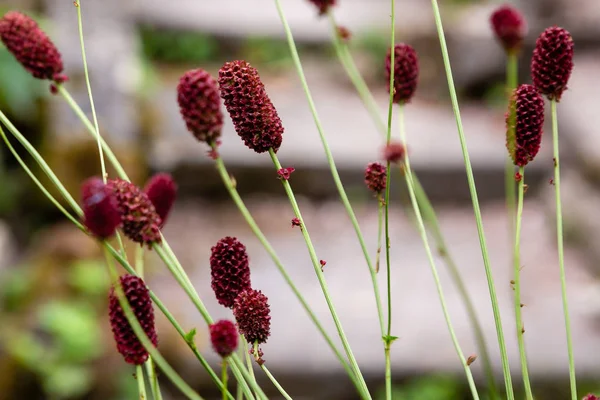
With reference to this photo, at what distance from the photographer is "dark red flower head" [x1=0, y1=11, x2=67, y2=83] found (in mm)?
548

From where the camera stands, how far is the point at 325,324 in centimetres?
264

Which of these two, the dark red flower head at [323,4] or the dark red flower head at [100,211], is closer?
the dark red flower head at [100,211]

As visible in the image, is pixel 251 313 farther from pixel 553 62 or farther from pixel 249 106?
pixel 553 62

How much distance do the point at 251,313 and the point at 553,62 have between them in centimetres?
36

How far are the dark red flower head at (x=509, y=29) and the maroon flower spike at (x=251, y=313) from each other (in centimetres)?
36

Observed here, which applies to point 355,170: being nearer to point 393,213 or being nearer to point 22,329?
point 393,213

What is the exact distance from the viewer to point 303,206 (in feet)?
12.1

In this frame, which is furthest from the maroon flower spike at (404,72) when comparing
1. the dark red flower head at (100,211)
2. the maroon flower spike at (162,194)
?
the dark red flower head at (100,211)

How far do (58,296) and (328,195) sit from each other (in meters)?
1.62

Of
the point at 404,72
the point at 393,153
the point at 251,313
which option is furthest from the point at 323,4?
the point at 251,313

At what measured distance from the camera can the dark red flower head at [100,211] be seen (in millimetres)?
461

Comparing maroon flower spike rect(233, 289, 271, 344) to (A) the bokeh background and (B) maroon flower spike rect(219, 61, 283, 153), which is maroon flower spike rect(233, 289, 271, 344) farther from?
(A) the bokeh background

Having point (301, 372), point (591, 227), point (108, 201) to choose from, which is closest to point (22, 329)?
point (301, 372)

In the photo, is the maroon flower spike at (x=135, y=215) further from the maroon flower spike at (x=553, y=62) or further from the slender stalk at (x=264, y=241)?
the maroon flower spike at (x=553, y=62)
